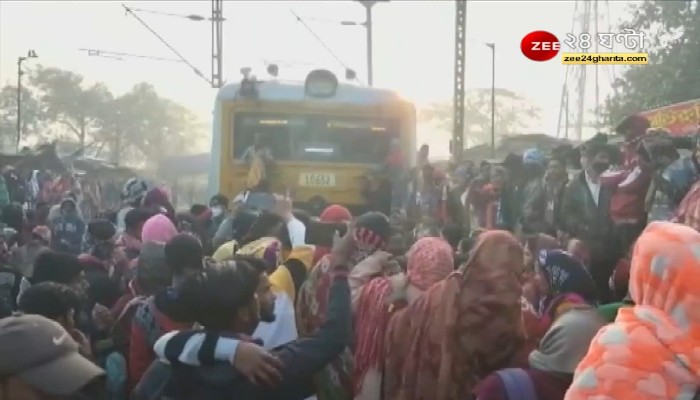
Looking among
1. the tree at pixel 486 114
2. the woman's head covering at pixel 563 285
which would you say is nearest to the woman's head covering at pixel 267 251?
the woman's head covering at pixel 563 285

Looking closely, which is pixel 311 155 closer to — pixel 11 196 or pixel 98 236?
pixel 98 236

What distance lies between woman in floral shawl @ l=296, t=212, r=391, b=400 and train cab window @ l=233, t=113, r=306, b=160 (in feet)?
24.1

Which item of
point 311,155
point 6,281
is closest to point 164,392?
point 6,281

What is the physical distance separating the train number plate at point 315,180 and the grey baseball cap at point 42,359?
9473mm

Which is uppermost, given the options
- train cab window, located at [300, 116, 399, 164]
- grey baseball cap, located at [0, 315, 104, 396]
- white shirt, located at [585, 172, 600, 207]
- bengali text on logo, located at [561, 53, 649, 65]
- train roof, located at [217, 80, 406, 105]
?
bengali text on logo, located at [561, 53, 649, 65]

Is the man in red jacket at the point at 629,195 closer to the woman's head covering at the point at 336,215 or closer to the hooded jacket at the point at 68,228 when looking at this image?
the woman's head covering at the point at 336,215

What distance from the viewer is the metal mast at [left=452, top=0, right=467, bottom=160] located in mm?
17938

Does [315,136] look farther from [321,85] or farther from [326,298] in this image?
[326,298]

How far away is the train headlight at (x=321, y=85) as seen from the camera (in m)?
12.4

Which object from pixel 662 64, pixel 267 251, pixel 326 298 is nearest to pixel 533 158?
pixel 267 251

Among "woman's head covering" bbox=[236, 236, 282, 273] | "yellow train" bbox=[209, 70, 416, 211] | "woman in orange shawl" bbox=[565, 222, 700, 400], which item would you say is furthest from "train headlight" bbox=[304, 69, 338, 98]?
"woman in orange shawl" bbox=[565, 222, 700, 400]

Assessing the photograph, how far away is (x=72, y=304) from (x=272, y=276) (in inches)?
47.3

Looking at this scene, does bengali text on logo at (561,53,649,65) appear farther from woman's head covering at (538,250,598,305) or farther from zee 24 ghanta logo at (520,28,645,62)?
woman's head covering at (538,250,598,305)

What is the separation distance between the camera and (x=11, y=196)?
17.6 meters
